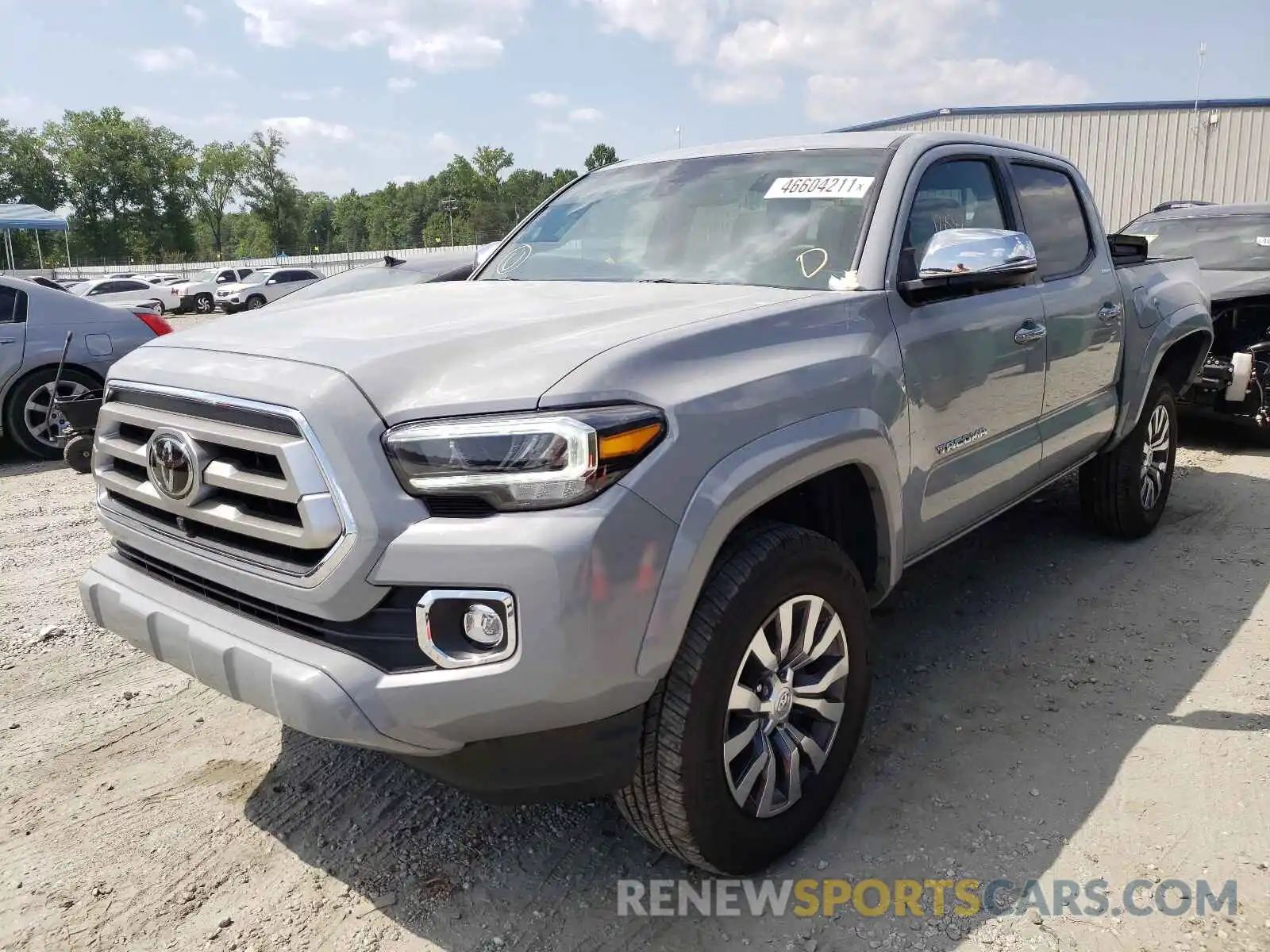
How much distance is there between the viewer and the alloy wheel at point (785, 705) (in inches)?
90.9

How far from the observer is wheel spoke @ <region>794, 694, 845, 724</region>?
8.13 ft

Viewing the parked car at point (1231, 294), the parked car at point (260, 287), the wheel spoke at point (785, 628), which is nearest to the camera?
the wheel spoke at point (785, 628)

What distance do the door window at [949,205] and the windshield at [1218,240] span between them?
4.83m

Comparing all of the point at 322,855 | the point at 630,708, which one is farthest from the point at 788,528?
the point at 322,855

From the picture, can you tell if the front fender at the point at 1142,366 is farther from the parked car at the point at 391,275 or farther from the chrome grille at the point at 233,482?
the parked car at the point at 391,275

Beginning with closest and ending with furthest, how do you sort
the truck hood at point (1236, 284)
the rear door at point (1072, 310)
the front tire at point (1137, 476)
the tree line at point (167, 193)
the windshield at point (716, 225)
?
the windshield at point (716, 225), the rear door at point (1072, 310), the front tire at point (1137, 476), the truck hood at point (1236, 284), the tree line at point (167, 193)

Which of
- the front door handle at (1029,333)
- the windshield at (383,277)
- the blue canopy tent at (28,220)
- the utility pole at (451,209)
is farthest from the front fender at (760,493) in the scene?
the utility pole at (451,209)

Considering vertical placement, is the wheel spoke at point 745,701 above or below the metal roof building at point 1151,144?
below

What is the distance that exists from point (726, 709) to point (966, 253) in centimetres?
155

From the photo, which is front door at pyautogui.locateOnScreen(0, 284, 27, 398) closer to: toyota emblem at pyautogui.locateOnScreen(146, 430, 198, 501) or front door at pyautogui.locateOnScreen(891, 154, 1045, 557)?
toyota emblem at pyautogui.locateOnScreen(146, 430, 198, 501)

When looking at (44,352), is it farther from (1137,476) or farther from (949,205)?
(1137,476)

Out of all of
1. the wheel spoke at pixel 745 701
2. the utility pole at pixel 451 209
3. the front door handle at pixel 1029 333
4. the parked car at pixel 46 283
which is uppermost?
the utility pole at pixel 451 209

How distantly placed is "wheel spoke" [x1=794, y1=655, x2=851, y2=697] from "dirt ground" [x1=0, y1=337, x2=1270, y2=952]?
1.48 ft

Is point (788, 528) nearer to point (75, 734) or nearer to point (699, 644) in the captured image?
point (699, 644)
